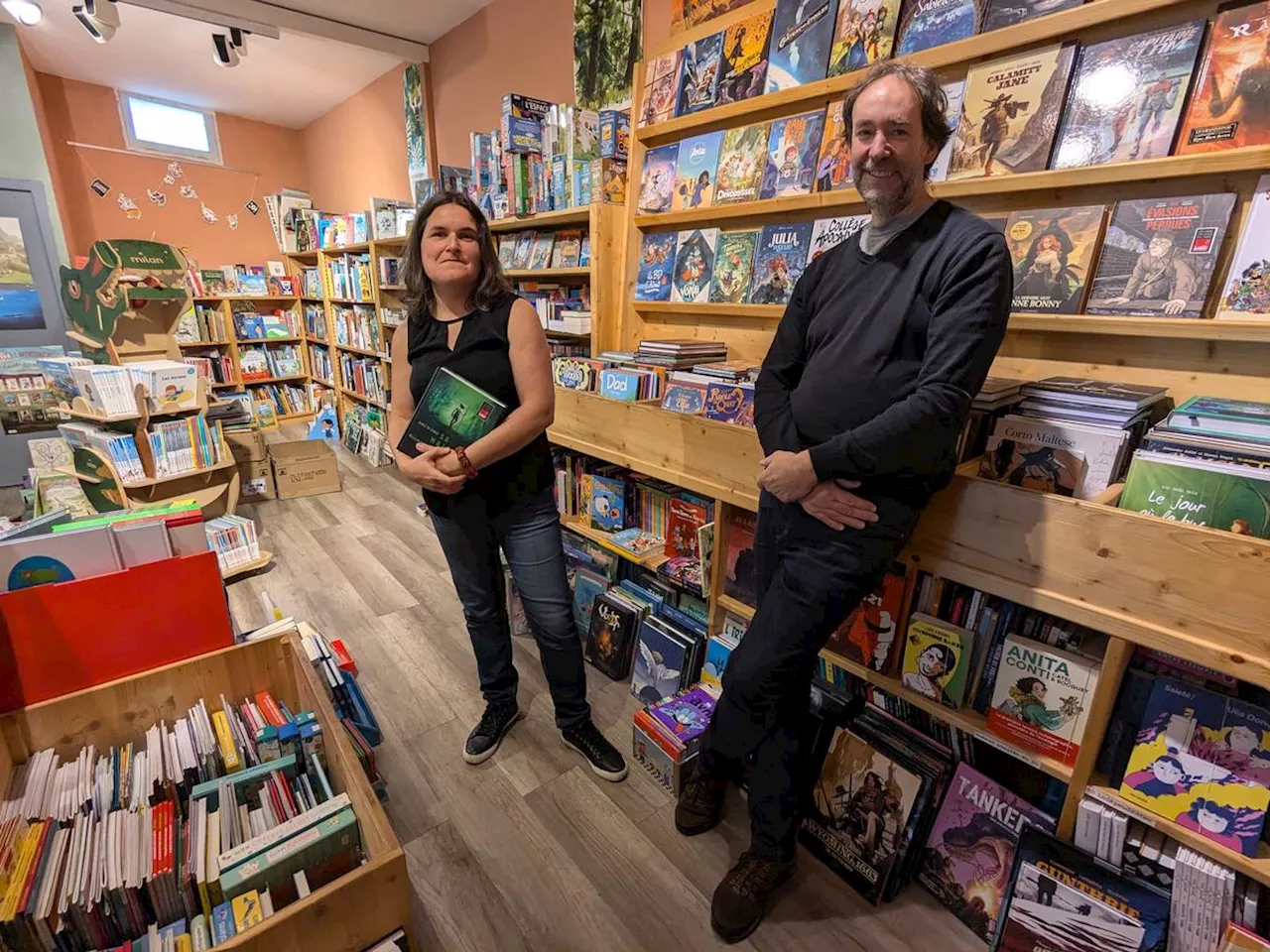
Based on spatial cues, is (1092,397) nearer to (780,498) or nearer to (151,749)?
(780,498)

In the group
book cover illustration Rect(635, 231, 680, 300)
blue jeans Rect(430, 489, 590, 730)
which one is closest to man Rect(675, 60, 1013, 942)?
blue jeans Rect(430, 489, 590, 730)

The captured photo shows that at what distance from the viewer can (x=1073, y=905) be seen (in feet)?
3.80

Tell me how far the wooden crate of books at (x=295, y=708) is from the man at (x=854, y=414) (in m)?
0.75

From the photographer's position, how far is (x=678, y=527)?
2.05 meters

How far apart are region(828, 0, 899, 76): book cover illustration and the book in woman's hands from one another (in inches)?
51.8

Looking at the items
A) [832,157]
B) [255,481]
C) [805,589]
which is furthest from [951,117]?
[255,481]

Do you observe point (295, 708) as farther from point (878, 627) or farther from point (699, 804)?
point (878, 627)

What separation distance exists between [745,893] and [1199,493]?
1.21 meters

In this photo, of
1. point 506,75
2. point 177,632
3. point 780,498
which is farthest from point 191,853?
point 506,75

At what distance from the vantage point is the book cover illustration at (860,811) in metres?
1.38

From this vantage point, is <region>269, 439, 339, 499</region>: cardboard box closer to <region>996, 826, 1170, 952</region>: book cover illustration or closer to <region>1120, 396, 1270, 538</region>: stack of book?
<region>996, 826, 1170, 952</region>: book cover illustration

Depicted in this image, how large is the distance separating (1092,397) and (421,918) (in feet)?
6.01

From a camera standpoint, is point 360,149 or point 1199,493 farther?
point 360,149

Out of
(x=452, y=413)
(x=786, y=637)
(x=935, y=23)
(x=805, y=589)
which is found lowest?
(x=786, y=637)
